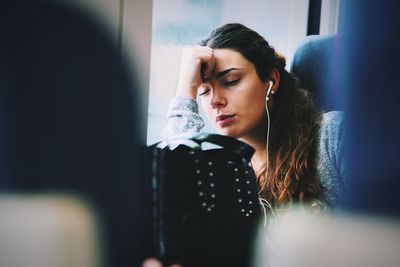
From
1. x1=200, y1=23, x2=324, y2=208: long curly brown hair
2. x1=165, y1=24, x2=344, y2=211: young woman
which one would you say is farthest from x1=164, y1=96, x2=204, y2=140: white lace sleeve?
x1=200, y1=23, x2=324, y2=208: long curly brown hair

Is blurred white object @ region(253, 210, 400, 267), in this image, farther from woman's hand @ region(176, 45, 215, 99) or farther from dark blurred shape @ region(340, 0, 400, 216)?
woman's hand @ region(176, 45, 215, 99)

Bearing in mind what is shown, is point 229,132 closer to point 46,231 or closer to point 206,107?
point 206,107

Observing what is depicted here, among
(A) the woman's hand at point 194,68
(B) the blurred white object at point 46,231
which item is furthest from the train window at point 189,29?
(B) the blurred white object at point 46,231

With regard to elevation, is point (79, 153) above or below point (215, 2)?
below

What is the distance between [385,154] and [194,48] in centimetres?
43

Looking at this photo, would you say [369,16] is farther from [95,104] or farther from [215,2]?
[95,104]

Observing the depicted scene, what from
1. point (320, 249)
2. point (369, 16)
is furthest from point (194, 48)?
point (320, 249)

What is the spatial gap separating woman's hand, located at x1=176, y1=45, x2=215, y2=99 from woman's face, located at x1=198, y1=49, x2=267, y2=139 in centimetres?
1

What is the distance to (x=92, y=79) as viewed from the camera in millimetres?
764

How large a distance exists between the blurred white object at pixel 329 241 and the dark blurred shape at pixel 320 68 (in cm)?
22

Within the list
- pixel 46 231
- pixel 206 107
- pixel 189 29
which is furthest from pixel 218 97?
pixel 46 231

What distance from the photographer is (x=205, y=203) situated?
743 millimetres

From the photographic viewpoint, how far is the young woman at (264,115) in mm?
759

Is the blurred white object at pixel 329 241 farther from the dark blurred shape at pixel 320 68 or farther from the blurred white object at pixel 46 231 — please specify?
the blurred white object at pixel 46 231
